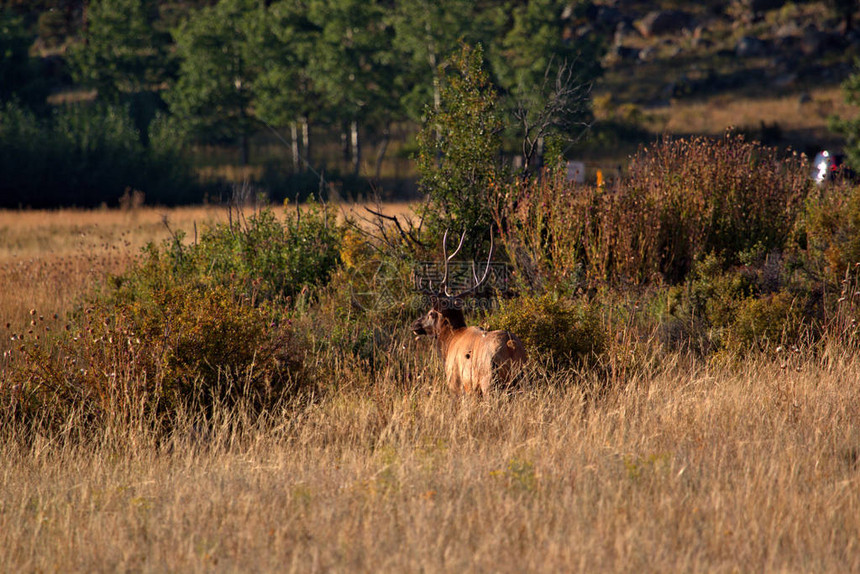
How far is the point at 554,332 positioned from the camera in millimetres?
7609

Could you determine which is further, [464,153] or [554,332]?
[464,153]

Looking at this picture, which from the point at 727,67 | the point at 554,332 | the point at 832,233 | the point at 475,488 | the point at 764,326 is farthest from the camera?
the point at 727,67

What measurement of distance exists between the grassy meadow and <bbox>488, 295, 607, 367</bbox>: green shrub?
29 millimetres

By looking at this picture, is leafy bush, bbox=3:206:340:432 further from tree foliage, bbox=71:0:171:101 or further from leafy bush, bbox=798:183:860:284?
tree foliage, bbox=71:0:171:101

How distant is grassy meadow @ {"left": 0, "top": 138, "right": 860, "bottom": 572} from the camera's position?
420 cm

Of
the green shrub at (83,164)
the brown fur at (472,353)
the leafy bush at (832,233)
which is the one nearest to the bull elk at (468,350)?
the brown fur at (472,353)

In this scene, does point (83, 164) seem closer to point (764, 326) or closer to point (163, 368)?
point (163, 368)

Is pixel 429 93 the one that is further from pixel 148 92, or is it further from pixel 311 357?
pixel 311 357

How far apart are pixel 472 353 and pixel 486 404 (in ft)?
1.74

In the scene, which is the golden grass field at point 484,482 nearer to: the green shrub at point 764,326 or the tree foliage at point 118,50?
the green shrub at point 764,326

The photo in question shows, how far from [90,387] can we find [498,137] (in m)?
6.07

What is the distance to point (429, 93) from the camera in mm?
44906

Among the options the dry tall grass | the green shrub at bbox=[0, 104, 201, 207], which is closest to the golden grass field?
the dry tall grass

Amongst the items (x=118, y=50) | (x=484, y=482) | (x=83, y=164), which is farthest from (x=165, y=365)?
(x=118, y=50)
